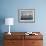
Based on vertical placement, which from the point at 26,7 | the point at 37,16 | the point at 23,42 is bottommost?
the point at 23,42

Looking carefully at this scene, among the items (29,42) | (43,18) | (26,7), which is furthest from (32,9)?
(29,42)

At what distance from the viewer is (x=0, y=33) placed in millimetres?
4613

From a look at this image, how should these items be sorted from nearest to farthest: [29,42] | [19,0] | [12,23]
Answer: [29,42] < [12,23] < [19,0]

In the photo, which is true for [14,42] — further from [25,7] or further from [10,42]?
[25,7]

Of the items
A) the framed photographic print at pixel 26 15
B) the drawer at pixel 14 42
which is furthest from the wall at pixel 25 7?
the drawer at pixel 14 42

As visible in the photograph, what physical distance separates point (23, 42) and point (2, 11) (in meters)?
1.38

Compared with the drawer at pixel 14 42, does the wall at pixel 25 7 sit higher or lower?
higher

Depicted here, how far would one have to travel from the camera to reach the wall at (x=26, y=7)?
456 centimetres

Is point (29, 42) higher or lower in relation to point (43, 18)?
lower

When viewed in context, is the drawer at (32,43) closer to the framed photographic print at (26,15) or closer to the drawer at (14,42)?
the drawer at (14,42)

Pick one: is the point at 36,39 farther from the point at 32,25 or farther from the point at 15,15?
the point at 15,15

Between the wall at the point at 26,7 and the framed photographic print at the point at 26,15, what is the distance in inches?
4.2

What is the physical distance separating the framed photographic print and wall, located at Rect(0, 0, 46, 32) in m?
0.11

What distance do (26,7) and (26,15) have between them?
28cm
